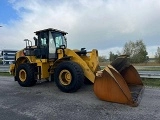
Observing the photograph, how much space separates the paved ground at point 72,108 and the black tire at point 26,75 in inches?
69.5

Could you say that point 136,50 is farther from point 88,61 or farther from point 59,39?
point 88,61

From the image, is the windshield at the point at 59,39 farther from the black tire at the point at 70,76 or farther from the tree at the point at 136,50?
the tree at the point at 136,50

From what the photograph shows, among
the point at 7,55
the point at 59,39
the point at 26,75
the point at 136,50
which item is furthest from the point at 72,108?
the point at 136,50

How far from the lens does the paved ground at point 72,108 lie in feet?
16.0

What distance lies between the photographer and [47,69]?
9023mm

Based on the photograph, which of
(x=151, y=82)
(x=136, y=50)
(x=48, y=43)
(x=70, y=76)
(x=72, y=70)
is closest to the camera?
(x=72, y=70)

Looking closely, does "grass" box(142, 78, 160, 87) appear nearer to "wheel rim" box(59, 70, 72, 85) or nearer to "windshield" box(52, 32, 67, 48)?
"wheel rim" box(59, 70, 72, 85)

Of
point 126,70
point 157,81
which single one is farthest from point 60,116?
point 157,81

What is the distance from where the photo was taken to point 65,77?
25.7 ft

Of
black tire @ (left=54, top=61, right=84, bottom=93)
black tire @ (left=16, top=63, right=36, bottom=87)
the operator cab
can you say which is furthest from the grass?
black tire @ (left=16, top=63, right=36, bottom=87)

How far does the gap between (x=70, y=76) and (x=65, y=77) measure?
1.28 ft

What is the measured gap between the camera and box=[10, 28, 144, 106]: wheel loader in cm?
585

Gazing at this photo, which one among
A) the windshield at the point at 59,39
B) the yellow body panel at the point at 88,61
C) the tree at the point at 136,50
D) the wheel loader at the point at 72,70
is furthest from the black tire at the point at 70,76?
the tree at the point at 136,50

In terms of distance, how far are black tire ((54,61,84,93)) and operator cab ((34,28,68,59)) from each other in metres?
1.22
